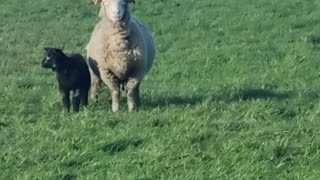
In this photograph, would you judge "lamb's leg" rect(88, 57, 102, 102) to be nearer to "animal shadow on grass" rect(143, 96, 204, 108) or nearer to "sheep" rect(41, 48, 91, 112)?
"sheep" rect(41, 48, 91, 112)

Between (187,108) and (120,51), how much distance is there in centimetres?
92

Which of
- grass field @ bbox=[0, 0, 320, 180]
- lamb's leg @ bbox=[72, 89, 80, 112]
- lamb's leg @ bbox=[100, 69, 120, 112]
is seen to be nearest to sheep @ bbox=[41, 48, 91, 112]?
lamb's leg @ bbox=[72, 89, 80, 112]

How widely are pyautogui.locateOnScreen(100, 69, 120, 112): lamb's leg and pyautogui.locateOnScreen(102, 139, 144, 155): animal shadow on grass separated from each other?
179 centimetres

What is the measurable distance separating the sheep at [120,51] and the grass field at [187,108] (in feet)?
0.90

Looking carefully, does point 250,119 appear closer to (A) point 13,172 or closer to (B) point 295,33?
(A) point 13,172

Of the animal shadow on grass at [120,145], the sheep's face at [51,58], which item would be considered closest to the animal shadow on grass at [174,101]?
the sheep's face at [51,58]

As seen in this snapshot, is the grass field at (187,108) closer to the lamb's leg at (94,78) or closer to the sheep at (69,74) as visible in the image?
the lamb's leg at (94,78)

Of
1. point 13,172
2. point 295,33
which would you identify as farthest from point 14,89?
point 295,33

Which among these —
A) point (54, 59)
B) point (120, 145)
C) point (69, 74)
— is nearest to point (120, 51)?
point (69, 74)

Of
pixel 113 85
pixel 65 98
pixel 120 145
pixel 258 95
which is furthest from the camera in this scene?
pixel 258 95

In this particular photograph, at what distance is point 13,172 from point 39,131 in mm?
1333

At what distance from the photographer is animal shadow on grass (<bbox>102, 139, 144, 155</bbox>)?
877 cm

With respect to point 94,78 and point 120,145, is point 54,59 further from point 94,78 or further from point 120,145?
point 120,145

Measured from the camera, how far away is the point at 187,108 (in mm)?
10336
